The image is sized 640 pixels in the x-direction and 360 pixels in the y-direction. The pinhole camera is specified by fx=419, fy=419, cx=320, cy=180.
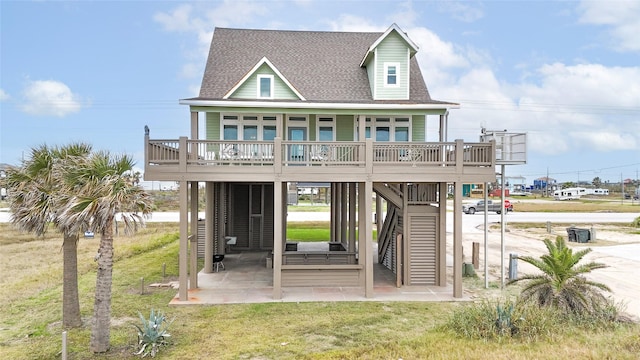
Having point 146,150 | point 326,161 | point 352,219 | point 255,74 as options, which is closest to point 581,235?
point 352,219

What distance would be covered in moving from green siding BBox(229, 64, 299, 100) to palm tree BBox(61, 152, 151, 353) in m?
7.87

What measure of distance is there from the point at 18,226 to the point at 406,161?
404 inches

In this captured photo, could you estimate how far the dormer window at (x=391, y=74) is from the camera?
16.3 metres

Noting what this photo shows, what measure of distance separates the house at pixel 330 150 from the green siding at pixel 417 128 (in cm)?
5

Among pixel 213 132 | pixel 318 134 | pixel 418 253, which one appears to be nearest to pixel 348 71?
pixel 318 134

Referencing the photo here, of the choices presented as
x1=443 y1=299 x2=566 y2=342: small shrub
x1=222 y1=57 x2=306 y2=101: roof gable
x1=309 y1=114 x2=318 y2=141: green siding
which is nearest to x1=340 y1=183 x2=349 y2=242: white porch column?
x1=309 y1=114 x2=318 y2=141: green siding

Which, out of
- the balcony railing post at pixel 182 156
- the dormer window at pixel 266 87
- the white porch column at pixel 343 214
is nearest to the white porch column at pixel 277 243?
the balcony railing post at pixel 182 156

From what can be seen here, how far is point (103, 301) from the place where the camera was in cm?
827

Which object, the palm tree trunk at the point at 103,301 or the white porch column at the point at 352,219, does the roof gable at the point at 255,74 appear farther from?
the palm tree trunk at the point at 103,301

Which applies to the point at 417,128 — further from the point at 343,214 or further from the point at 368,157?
the point at 343,214

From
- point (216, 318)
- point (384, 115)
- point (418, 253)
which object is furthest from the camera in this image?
point (384, 115)

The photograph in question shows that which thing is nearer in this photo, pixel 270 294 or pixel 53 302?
pixel 53 302

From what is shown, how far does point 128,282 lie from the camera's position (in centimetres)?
1446

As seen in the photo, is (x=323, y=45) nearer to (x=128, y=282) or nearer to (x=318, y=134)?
(x=318, y=134)
